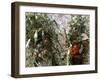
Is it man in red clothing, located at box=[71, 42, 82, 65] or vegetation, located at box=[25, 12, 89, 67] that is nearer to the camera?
vegetation, located at box=[25, 12, 89, 67]

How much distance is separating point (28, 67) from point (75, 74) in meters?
0.42

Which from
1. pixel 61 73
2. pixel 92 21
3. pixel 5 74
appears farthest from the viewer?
pixel 92 21

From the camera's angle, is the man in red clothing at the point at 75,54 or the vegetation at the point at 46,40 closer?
the vegetation at the point at 46,40

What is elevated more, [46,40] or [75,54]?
[46,40]

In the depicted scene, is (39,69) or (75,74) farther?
(75,74)

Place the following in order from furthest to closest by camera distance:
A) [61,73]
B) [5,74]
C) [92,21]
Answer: [92,21] < [61,73] < [5,74]

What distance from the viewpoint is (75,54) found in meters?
2.13

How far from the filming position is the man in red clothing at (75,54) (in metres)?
2.12

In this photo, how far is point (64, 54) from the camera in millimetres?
2088

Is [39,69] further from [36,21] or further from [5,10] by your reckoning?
[5,10]

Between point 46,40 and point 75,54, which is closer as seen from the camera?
point 46,40

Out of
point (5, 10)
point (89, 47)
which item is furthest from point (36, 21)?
point (89, 47)

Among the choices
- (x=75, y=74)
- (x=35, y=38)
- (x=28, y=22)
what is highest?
(x=28, y=22)

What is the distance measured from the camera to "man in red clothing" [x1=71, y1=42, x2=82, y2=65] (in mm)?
2123
